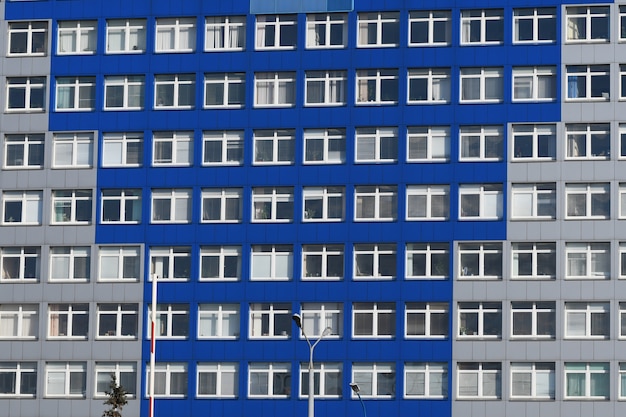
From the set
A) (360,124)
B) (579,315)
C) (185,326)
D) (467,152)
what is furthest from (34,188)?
(579,315)

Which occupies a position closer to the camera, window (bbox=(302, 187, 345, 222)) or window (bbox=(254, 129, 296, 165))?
window (bbox=(302, 187, 345, 222))

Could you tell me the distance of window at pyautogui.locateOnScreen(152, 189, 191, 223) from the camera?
62.0 m

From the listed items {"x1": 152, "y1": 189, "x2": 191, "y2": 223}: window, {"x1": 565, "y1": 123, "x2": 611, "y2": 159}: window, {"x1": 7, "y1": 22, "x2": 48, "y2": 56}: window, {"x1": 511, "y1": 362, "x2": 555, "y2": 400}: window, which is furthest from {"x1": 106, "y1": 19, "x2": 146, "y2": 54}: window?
{"x1": 511, "y1": 362, "x2": 555, "y2": 400}: window

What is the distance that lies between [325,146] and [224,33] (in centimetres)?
645

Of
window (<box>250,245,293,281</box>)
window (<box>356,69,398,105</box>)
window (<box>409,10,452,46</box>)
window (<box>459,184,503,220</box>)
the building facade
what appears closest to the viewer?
the building facade

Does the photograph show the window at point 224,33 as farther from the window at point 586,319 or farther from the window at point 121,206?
the window at point 586,319

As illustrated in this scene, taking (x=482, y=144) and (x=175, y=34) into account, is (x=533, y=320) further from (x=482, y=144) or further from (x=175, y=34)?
(x=175, y=34)

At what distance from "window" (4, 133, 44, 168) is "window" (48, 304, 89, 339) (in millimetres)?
6161

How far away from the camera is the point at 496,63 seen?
60844 mm

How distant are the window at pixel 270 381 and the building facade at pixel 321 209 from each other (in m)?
0.08

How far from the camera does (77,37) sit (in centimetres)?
6381

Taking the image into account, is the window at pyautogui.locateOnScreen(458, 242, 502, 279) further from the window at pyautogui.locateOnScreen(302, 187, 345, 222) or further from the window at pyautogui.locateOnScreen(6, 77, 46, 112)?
the window at pyautogui.locateOnScreen(6, 77, 46, 112)

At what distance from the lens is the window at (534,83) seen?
6056 centimetres

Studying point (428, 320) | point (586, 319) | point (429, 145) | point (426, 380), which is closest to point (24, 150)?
point (429, 145)
